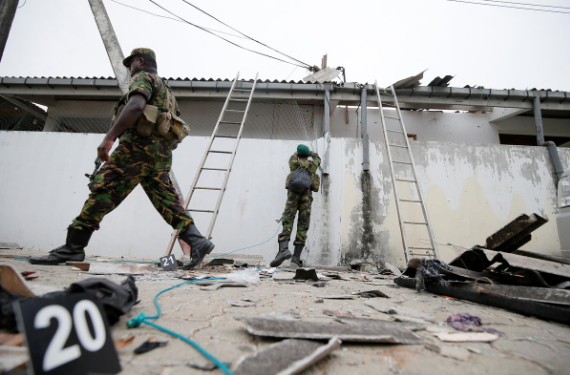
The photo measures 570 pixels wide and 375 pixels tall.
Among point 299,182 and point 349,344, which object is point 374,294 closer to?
point 349,344

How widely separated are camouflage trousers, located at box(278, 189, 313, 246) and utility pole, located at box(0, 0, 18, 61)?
321 centimetres

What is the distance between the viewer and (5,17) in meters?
2.12

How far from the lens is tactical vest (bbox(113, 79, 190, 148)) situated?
7.59ft

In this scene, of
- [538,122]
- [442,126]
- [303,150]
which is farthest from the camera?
[442,126]

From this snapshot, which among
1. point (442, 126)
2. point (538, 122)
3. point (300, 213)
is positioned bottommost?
point (300, 213)

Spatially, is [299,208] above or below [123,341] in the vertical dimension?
above

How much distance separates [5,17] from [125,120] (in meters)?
1.14

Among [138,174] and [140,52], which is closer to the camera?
[138,174]

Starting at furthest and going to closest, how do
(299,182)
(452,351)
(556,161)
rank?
(556,161)
(299,182)
(452,351)

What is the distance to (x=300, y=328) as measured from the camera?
37.7 inches

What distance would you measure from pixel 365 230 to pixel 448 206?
1.57m

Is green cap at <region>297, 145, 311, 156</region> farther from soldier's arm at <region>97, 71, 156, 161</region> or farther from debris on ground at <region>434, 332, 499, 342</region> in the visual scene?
debris on ground at <region>434, 332, 499, 342</region>

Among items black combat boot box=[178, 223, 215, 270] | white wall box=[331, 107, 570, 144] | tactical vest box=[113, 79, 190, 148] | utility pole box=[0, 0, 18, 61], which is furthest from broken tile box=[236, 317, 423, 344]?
white wall box=[331, 107, 570, 144]

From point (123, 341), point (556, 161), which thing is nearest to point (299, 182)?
point (123, 341)
